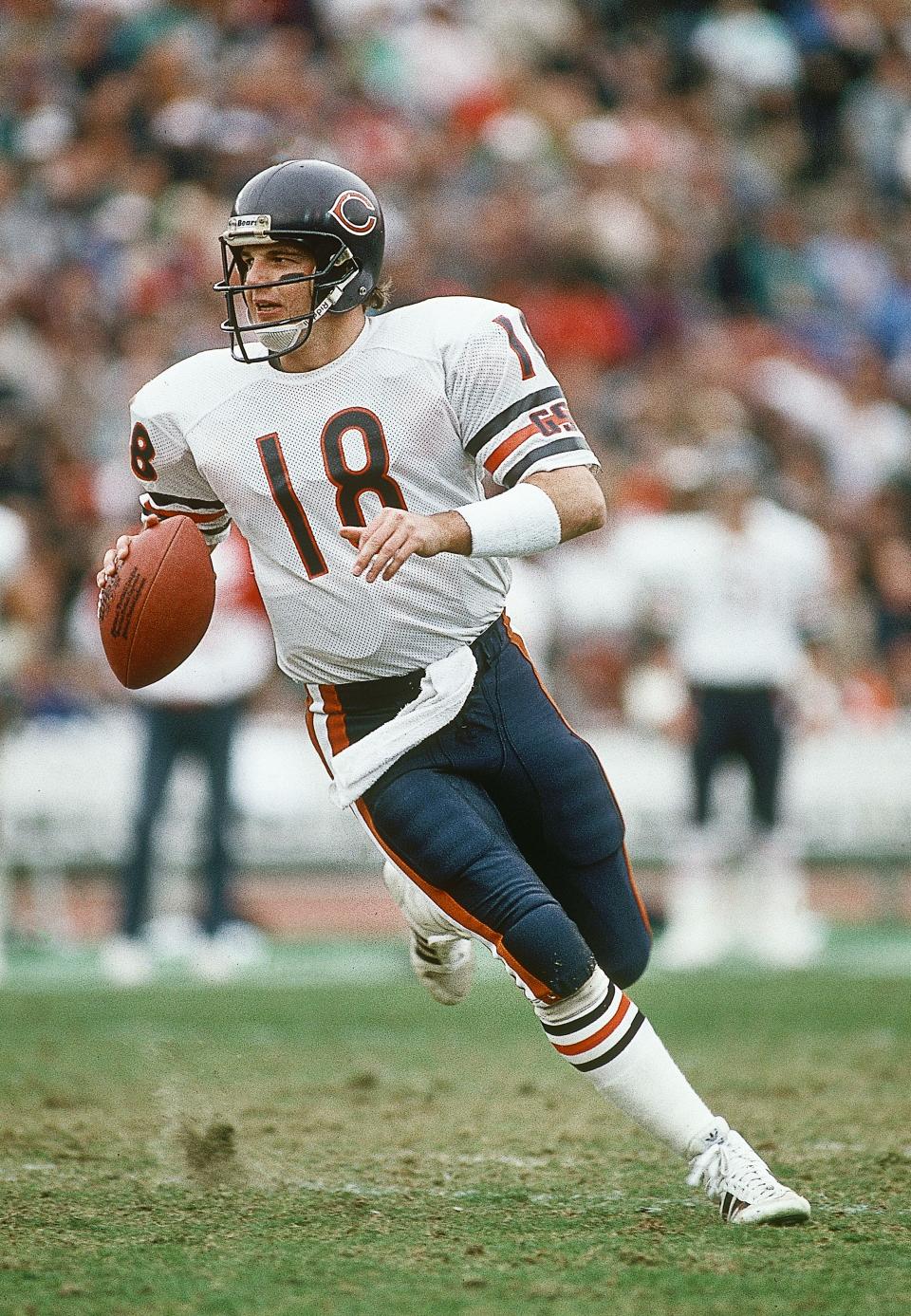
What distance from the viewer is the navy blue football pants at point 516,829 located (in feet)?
10.9

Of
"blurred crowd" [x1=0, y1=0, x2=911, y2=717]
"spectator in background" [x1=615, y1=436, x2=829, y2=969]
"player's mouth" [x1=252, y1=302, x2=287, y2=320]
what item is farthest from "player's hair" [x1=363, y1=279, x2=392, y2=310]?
"blurred crowd" [x1=0, y1=0, x2=911, y2=717]

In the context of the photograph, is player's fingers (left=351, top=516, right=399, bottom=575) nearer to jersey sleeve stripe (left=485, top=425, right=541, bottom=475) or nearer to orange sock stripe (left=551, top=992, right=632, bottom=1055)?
jersey sleeve stripe (left=485, top=425, right=541, bottom=475)

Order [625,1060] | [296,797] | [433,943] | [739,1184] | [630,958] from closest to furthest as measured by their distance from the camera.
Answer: [739,1184], [625,1060], [630,958], [433,943], [296,797]

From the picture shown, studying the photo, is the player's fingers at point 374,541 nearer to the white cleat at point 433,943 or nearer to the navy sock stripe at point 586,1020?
the white cleat at point 433,943

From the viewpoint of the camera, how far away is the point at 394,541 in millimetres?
3084

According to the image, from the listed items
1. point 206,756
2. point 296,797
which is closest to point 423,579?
point 206,756

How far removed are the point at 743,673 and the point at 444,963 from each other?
4.14 meters

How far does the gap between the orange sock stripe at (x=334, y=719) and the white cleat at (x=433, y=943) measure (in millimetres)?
238

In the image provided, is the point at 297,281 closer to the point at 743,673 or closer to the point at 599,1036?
the point at 599,1036

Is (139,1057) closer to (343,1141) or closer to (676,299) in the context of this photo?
(343,1141)

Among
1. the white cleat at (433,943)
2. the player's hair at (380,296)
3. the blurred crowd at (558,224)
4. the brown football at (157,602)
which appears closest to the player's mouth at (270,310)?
the player's hair at (380,296)

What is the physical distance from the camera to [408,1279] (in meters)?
Answer: 2.80

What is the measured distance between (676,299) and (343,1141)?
7782 mm

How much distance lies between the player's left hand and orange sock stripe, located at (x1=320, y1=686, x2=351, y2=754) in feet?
1.60
